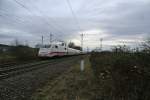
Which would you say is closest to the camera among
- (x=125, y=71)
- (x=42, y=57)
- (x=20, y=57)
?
(x=125, y=71)

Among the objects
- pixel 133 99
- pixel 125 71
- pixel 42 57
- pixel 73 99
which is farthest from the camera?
pixel 42 57

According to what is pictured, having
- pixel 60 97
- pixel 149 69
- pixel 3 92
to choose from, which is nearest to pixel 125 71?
pixel 149 69

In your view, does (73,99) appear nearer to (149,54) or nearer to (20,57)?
(149,54)

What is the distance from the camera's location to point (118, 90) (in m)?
5.75

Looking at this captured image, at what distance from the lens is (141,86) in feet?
17.5

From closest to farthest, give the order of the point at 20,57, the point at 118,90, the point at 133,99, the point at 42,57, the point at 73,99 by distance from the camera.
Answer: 1. the point at 133,99
2. the point at 118,90
3. the point at 73,99
4. the point at 20,57
5. the point at 42,57

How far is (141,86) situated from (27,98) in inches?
160

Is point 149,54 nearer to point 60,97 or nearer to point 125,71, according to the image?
point 125,71

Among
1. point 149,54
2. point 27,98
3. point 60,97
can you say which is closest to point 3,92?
point 27,98

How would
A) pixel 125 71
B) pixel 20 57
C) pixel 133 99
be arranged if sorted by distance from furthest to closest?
pixel 20 57
pixel 125 71
pixel 133 99

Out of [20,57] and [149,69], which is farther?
[20,57]

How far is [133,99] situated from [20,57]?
26.7 metres

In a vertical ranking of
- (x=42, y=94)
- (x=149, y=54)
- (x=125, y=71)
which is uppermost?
(x=149, y=54)

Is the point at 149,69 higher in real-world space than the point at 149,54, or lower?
lower
